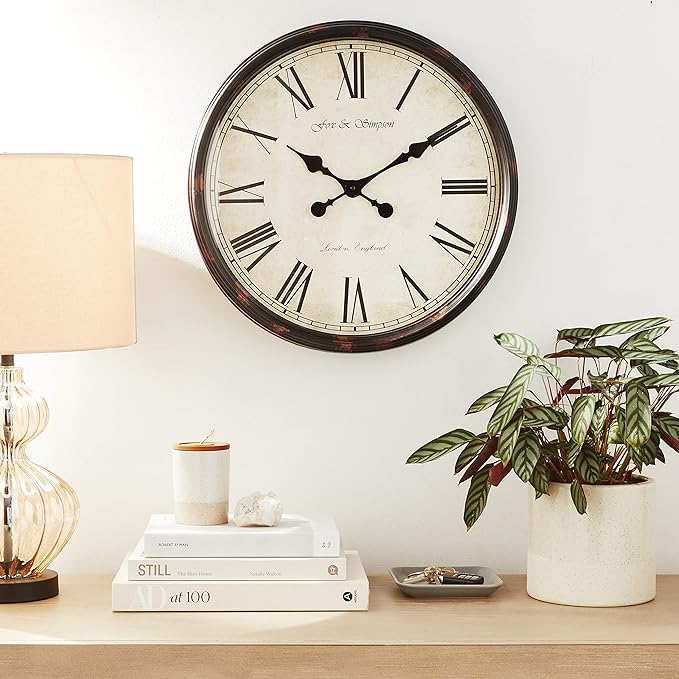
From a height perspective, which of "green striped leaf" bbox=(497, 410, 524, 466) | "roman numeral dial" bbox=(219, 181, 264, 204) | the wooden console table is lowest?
the wooden console table

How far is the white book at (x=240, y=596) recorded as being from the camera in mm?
1498

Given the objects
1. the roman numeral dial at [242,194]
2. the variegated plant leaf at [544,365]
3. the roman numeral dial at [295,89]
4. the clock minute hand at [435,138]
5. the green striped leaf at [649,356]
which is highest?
the roman numeral dial at [295,89]

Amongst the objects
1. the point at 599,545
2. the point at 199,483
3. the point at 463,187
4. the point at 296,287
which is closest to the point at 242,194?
the point at 296,287

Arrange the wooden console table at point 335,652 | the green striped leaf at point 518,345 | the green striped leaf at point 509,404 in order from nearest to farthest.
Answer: the wooden console table at point 335,652, the green striped leaf at point 509,404, the green striped leaf at point 518,345

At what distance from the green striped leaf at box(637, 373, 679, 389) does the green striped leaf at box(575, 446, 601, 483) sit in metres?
0.14

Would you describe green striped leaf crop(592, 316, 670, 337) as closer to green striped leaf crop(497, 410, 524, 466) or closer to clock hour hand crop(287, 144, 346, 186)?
green striped leaf crop(497, 410, 524, 466)

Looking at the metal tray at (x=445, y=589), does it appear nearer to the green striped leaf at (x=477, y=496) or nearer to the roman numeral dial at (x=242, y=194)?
the green striped leaf at (x=477, y=496)

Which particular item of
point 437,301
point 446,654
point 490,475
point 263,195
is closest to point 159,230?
point 263,195

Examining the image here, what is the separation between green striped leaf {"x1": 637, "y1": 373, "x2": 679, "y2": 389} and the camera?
1.46 meters

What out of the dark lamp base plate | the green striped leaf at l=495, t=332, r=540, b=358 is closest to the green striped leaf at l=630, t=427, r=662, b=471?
the green striped leaf at l=495, t=332, r=540, b=358

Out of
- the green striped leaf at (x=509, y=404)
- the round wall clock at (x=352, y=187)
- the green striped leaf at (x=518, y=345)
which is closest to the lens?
the green striped leaf at (x=509, y=404)

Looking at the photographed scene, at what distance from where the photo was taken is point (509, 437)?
1465mm

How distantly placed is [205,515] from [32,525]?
28 cm

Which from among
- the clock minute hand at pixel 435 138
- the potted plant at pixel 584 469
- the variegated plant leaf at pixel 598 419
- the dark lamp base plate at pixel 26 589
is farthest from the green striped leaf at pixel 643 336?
the dark lamp base plate at pixel 26 589
